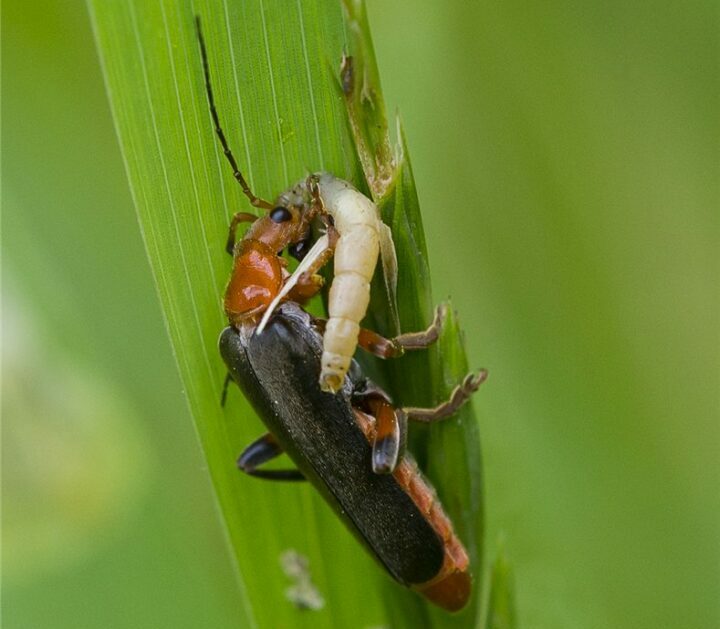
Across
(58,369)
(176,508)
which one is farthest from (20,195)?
(176,508)

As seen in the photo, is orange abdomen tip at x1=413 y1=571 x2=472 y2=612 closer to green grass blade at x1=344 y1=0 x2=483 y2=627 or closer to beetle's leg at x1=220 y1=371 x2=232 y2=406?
green grass blade at x1=344 y1=0 x2=483 y2=627

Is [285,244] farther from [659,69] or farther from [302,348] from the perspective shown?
[659,69]

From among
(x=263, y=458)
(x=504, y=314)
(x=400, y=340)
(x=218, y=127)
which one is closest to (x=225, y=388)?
(x=263, y=458)

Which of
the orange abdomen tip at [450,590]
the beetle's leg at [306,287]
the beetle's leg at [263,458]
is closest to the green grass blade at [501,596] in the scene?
the orange abdomen tip at [450,590]

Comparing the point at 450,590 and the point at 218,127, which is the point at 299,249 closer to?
the point at 218,127

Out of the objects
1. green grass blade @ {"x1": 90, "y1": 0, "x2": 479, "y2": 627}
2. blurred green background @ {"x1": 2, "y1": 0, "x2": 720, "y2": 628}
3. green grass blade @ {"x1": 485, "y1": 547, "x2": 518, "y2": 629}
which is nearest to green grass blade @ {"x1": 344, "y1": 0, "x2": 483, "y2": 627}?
green grass blade @ {"x1": 90, "y1": 0, "x2": 479, "y2": 627}

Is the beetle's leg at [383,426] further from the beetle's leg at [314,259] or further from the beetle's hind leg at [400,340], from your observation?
the beetle's leg at [314,259]

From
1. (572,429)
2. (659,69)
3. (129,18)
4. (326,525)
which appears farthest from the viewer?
(659,69)
